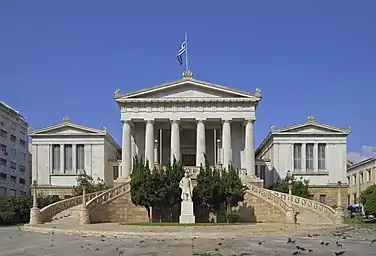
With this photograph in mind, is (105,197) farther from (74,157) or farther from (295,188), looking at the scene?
(74,157)

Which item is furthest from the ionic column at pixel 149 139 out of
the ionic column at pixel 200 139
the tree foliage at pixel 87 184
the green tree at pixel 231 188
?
the green tree at pixel 231 188

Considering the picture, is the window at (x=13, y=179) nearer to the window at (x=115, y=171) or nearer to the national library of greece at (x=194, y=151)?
the national library of greece at (x=194, y=151)

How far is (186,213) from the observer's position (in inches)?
1567

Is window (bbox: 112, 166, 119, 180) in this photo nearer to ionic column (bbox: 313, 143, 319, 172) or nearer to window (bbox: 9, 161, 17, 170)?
window (bbox: 9, 161, 17, 170)

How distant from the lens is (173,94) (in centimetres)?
6762

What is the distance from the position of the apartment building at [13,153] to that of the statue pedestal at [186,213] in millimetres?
54960

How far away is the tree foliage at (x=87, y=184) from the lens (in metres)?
64.9

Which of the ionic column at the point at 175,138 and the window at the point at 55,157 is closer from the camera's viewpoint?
the ionic column at the point at 175,138

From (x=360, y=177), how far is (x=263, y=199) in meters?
53.8

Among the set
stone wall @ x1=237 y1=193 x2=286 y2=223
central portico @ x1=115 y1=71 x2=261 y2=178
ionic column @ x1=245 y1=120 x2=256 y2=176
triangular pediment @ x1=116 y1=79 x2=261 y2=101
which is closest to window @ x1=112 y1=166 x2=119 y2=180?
central portico @ x1=115 y1=71 x2=261 y2=178

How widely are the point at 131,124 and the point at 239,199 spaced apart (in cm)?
2678

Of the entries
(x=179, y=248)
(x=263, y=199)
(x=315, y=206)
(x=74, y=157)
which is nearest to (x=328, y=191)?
(x=263, y=199)

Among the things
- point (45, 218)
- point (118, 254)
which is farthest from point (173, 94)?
point (118, 254)

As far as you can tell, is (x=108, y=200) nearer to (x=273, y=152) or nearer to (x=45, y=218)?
(x=45, y=218)
